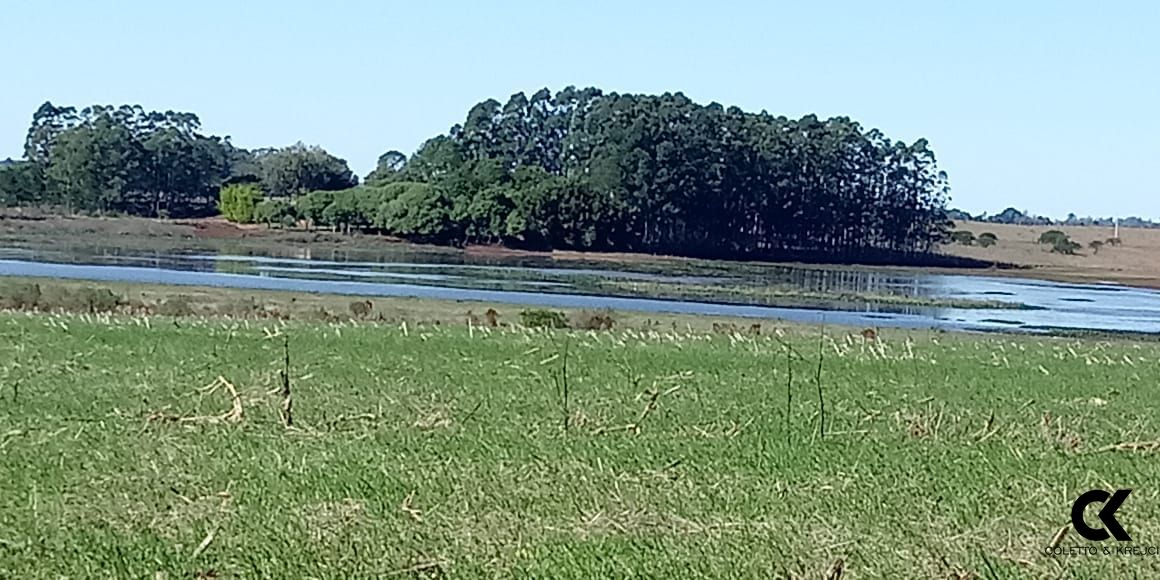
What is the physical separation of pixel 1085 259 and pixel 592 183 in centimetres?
3840

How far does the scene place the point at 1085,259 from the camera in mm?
111062

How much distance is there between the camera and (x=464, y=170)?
336 ft

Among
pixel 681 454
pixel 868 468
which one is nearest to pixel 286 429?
pixel 681 454

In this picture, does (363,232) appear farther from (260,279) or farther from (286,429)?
(286,429)

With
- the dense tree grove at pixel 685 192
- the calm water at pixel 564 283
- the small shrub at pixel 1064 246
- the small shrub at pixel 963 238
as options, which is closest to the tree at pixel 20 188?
the dense tree grove at pixel 685 192

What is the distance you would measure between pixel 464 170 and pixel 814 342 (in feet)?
267

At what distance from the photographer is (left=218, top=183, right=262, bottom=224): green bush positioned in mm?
103062

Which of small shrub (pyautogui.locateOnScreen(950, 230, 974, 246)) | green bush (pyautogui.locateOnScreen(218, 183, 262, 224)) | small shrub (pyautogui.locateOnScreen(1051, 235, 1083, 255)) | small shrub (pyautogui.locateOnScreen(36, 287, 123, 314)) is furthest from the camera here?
small shrub (pyautogui.locateOnScreen(950, 230, 974, 246))

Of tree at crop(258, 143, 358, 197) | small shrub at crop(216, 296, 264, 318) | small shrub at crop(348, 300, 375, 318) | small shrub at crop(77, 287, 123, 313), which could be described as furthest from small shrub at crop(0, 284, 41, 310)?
tree at crop(258, 143, 358, 197)

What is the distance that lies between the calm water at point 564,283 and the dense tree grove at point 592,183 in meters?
9.81

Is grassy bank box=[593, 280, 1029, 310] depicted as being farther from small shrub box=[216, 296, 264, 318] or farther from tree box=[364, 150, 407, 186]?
tree box=[364, 150, 407, 186]

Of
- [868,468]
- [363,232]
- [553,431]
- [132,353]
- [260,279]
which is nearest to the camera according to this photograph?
[868,468]

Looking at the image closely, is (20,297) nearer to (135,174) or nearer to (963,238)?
(135,174)

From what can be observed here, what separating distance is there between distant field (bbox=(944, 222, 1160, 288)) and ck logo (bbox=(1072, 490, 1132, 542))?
3203 inches
